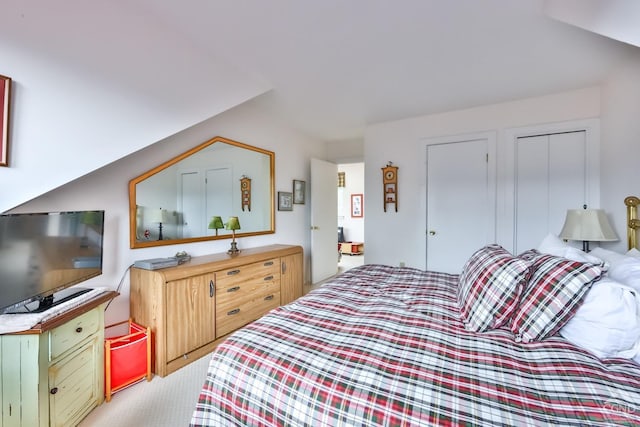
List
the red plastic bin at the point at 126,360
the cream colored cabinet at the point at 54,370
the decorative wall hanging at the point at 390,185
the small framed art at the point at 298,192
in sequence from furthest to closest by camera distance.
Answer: the small framed art at the point at 298,192 < the decorative wall hanging at the point at 390,185 < the red plastic bin at the point at 126,360 < the cream colored cabinet at the point at 54,370

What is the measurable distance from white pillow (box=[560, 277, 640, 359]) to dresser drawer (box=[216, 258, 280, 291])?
91.5 inches

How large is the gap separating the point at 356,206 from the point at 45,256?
694 centimetres

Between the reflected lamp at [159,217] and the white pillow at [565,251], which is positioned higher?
the reflected lamp at [159,217]

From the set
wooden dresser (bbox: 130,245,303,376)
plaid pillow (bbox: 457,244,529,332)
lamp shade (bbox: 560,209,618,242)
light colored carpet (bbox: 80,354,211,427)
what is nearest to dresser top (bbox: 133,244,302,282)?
wooden dresser (bbox: 130,245,303,376)

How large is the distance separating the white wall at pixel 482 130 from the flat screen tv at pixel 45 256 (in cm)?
318

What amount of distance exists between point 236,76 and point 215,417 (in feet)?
7.88

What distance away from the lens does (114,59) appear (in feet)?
5.38

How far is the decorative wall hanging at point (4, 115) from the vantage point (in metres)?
1.27

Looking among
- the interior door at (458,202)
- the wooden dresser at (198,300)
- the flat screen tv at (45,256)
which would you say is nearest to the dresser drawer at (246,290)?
the wooden dresser at (198,300)

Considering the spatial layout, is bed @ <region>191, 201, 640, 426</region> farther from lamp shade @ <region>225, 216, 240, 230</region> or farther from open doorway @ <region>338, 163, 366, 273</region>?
open doorway @ <region>338, 163, 366, 273</region>

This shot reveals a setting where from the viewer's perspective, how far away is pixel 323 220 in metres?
4.57

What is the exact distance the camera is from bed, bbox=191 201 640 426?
0.81 m

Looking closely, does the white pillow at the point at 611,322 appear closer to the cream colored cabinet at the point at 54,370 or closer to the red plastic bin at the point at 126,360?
the cream colored cabinet at the point at 54,370

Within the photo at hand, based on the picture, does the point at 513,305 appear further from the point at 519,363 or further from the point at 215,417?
the point at 215,417
